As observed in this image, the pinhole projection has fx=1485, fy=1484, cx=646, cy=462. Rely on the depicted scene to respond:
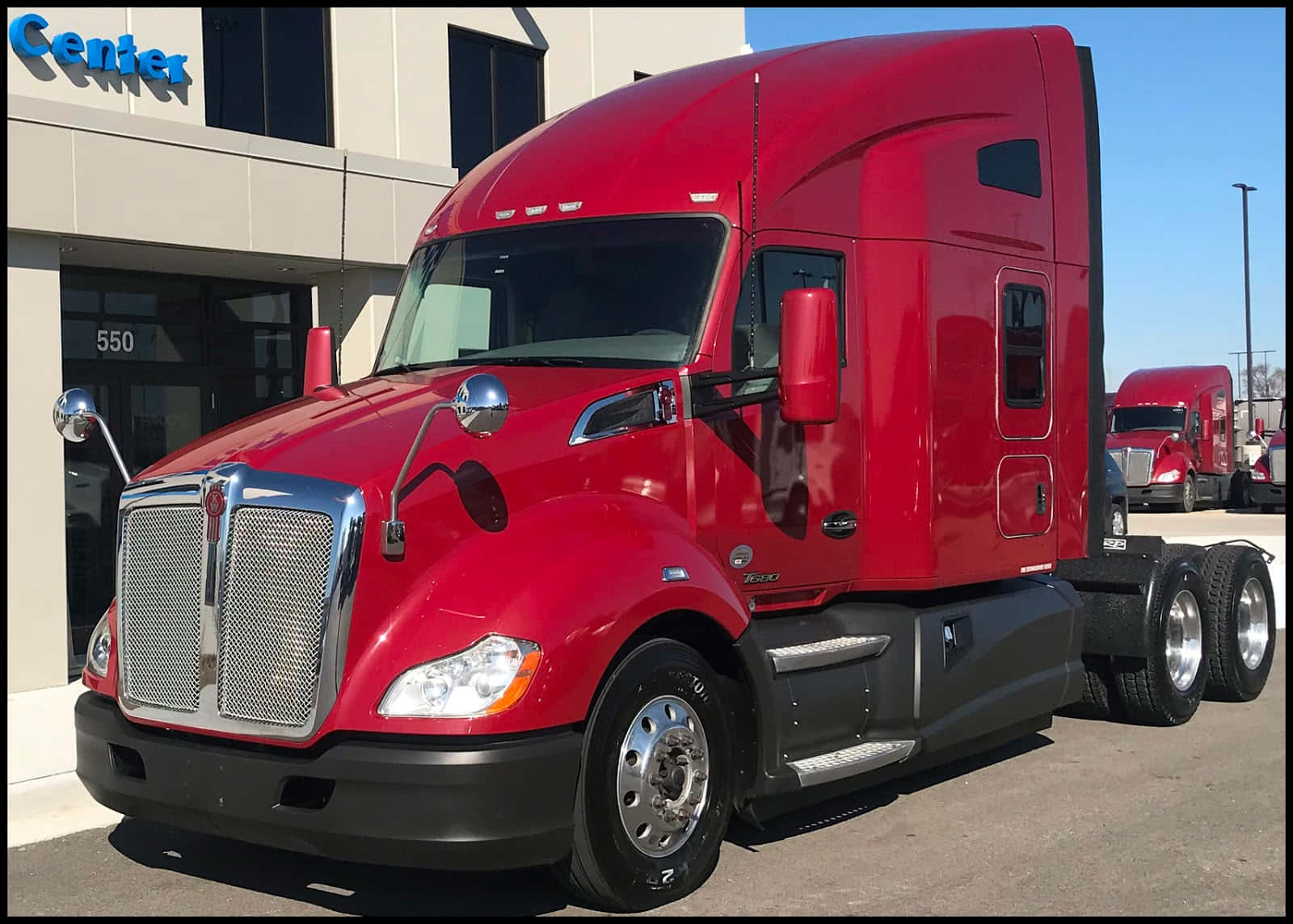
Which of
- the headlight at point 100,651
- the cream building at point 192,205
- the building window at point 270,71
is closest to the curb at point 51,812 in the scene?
the headlight at point 100,651

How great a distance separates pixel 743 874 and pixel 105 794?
2.55m

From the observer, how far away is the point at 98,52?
10969 mm

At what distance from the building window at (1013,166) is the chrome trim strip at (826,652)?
101 inches

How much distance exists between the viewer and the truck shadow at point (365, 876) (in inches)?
227

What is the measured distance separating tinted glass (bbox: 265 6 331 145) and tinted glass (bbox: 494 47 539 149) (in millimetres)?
2193

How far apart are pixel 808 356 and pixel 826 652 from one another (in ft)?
4.55

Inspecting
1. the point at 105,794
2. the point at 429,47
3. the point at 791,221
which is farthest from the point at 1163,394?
the point at 105,794

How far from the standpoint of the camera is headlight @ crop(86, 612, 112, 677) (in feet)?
20.0

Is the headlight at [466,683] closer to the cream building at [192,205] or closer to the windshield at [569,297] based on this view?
the windshield at [569,297]

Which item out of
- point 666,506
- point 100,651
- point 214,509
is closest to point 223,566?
point 214,509

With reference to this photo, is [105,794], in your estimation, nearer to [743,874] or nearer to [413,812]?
[413,812]

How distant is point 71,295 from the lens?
11898 millimetres

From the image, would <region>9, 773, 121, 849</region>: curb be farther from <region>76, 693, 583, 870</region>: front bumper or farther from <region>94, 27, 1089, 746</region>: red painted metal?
<region>94, 27, 1089, 746</region>: red painted metal

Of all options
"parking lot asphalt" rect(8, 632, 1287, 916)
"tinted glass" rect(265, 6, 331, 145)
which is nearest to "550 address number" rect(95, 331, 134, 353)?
"tinted glass" rect(265, 6, 331, 145)
